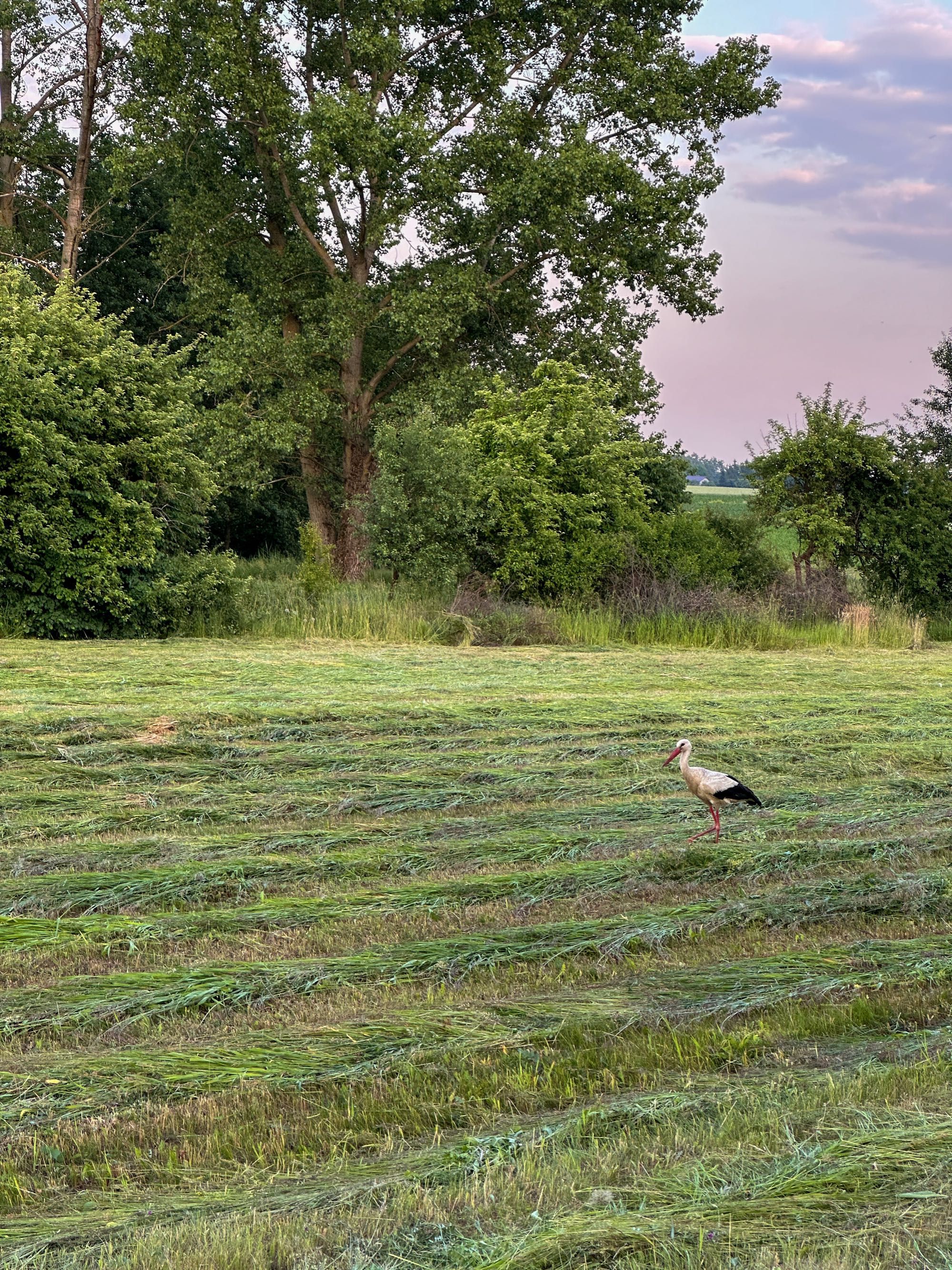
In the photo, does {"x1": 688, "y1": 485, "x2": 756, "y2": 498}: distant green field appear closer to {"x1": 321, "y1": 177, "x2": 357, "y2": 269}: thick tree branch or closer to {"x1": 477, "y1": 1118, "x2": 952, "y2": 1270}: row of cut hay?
{"x1": 321, "y1": 177, "x2": 357, "y2": 269}: thick tree branch

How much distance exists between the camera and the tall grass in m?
19.4

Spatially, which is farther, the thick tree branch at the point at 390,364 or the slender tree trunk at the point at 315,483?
the slender tree trunk at the point at 315,483

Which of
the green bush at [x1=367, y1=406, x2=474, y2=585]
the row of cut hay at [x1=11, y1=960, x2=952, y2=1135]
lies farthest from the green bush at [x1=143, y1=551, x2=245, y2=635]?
the row of cut hay at [x1=11, y1=960, x2=952, y2=1135]

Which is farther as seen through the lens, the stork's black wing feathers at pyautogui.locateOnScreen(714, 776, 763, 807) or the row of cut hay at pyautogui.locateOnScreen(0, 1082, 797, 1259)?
the stork's black wing feathers at pyautogui.locateOnScreen(714, 776, 763, 807)

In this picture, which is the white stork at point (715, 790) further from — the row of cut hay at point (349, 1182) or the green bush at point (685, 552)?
the green bush at point (685, 552)

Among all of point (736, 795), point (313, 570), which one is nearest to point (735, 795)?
point (736, 795)

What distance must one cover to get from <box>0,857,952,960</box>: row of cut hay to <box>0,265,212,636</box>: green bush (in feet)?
41.5

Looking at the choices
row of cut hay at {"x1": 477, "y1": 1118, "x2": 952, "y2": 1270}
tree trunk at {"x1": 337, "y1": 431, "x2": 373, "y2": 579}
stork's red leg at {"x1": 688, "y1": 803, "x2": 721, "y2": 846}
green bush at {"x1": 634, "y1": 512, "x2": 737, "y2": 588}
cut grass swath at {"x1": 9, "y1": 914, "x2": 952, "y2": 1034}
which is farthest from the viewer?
tree trunk at {"x1": 337, "y1": 431, "x2": 373, "y2": 579}

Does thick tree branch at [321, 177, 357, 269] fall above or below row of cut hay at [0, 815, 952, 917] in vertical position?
above

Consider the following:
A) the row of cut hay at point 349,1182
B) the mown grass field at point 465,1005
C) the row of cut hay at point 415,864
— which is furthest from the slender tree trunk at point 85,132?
the row of cut hay at point 349,1182

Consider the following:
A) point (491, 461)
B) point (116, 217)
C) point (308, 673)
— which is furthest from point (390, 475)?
point (116, 217)

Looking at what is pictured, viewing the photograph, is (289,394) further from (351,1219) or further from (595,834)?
(351,1219)

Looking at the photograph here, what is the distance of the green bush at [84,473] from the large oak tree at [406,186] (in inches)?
270

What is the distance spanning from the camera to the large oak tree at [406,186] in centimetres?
2600
